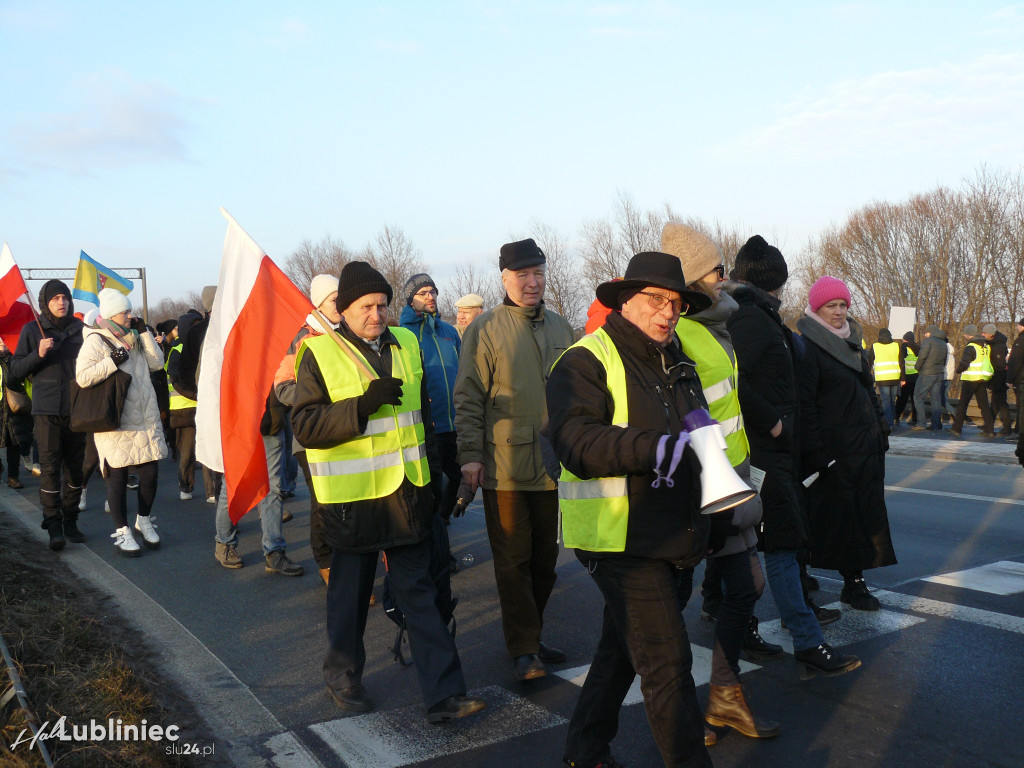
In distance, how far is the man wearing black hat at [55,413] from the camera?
8.42m

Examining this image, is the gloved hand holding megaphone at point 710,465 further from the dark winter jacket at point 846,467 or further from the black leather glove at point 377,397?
the dark winter jacket at point 846,467

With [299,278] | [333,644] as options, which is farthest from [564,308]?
[333,644]

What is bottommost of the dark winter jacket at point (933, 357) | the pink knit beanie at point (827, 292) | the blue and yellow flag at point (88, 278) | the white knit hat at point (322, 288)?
the dark winter jacket at point (933, 357)

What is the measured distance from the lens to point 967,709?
4.21m

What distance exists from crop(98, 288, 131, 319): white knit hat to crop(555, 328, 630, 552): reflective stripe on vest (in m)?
5.73

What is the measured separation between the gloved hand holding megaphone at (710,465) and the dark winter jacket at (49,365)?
6849mm

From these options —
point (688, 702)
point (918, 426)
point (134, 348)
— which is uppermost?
point (134, 348)

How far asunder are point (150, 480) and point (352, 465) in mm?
4368

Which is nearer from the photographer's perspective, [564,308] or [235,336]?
[235,336]

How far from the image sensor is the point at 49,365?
28.6 ft

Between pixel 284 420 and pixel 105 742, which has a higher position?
pixel 284 420

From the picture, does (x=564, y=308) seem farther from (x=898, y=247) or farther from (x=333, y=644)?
(x=333, y=644)

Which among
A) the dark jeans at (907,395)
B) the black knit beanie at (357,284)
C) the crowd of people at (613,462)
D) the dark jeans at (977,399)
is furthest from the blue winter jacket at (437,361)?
the dark jeans at (907,395)

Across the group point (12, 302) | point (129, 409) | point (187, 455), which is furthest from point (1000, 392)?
point (12, 302)
